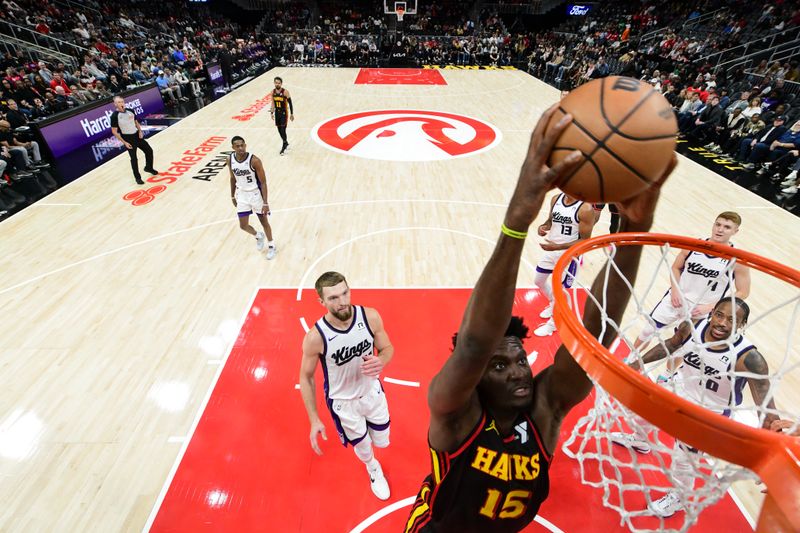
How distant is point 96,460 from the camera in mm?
3621

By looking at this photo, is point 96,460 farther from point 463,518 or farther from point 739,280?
point 739,280

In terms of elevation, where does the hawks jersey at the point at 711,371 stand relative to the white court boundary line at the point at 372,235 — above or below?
above

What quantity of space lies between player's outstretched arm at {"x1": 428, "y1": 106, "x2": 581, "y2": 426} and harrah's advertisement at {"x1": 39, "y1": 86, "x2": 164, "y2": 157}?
482 inches

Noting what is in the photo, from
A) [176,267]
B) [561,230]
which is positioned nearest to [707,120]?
[561,230]

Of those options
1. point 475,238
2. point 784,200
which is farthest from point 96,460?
point 784,200

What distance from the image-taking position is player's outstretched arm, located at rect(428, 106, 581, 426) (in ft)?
3.36

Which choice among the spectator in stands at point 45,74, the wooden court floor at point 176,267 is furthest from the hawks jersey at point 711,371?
the spectator in stands at point 45,74

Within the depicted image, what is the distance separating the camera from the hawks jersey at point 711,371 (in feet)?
9.23

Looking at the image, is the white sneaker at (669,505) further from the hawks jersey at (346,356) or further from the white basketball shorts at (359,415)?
the hawks jersey at (346,356)

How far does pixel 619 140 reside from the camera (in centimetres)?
129

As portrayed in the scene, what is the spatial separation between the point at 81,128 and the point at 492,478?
1329 cm

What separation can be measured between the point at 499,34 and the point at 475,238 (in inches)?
1064

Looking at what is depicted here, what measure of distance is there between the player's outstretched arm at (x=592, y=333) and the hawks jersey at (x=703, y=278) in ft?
9.01

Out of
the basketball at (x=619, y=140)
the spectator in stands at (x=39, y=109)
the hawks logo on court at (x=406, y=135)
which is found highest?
the basketball at (x=619, y=140)
